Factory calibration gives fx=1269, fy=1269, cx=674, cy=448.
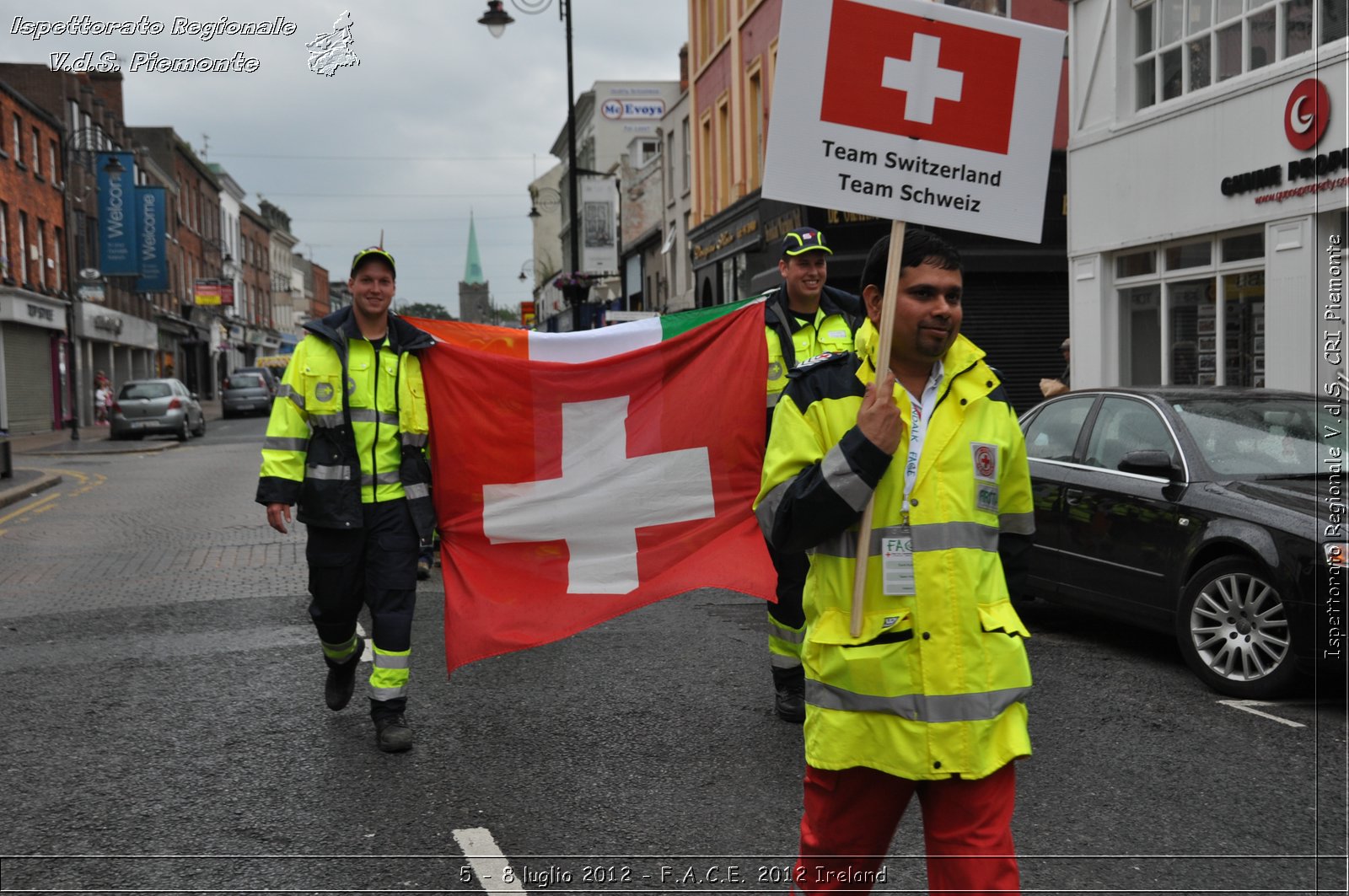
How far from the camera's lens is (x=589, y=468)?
6012 millimetres

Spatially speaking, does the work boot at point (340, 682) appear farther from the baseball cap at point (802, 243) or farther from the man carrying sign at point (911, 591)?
the man carrying sign at point (911, 591)

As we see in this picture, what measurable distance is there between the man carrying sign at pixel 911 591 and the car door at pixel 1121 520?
14.4 feet

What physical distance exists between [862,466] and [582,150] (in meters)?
63.4

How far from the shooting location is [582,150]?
210 ft

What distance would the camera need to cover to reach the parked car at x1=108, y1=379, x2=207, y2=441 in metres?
33.0

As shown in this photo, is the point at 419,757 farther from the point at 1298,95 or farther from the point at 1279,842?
the point at 1298,95

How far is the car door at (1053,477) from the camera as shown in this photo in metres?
7.83

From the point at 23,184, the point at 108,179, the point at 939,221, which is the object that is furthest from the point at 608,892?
the point at 108,179

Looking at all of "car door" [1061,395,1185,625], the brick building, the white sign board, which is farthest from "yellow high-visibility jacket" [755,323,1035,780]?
the brick building

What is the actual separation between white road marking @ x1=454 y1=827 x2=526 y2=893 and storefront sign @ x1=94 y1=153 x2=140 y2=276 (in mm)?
43508

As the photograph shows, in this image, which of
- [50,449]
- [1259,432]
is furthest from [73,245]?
[1259,432]

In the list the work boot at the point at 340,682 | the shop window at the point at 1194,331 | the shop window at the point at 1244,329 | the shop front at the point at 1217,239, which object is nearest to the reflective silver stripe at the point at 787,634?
the work boot at the point at 340,682

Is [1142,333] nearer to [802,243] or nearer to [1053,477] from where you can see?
[1053,477]

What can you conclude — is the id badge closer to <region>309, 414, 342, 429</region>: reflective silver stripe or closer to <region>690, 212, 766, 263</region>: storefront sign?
<region>309, 414, 342, 429</region>: reflective silver stripe
